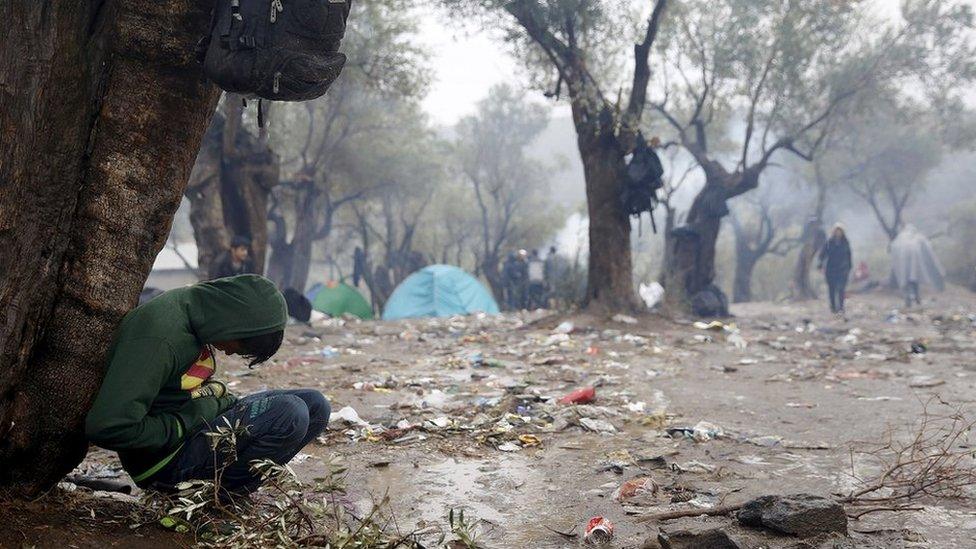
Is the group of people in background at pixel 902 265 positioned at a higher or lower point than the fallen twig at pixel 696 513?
higher

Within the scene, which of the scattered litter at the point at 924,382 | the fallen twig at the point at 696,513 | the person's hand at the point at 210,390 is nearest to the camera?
the person's hand at the point at 210,390

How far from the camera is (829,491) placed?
144 inches

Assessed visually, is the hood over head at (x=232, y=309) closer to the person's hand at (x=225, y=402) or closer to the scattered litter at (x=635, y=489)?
the person's hand at (x=225, y=402)

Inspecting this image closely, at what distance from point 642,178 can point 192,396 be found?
893 centimetres

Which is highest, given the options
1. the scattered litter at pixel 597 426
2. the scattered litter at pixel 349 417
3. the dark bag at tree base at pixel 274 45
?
the dark bag at tree base at pixel 274 45

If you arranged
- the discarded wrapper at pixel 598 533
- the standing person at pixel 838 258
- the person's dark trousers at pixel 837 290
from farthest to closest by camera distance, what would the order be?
1. the person's dark trousers at pixel 837 290
2. the standing person at pixel 838 258
3. the discarded wrapper at pixel 598 533

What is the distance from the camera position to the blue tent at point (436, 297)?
54.6ft

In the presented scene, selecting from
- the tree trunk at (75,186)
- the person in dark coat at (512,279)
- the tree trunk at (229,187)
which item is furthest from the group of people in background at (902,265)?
the tree trunk at (75,186)

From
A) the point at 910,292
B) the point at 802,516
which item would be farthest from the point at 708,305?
the point at 802,516

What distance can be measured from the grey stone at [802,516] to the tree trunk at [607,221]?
8.37 meters

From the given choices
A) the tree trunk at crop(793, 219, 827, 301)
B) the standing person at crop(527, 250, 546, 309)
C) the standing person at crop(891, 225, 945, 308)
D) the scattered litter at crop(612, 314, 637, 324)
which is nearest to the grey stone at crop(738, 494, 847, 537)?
the scattered litter at crop(612, 314, 637, 324)

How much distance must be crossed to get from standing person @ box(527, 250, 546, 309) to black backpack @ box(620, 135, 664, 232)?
6.97 m

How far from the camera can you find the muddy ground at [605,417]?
11.4 feet

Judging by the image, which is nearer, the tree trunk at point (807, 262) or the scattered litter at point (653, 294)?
the scattered litter at point (653, 294)
